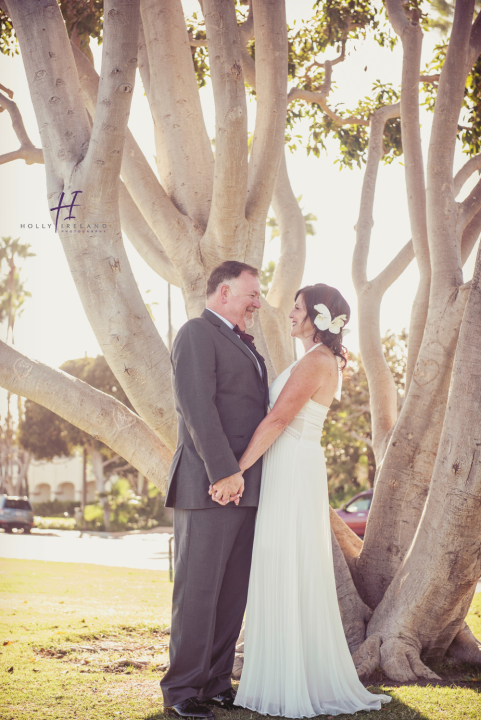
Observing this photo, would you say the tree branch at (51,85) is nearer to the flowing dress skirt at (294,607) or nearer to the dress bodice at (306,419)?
the dress bodice at (306,419)

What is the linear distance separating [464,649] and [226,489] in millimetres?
2700

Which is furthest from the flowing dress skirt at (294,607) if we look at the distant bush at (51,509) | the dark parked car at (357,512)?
the distant bush at (51,509)

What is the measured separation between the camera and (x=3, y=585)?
11.4m

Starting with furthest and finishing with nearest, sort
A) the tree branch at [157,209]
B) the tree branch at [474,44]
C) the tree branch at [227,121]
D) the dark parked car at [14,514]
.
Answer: the dark parked car at [14,514], the tree branch at [474,44], the tree branch at [157,209], the tree branch at [227,121]

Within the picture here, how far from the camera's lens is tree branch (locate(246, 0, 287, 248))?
5656 mm

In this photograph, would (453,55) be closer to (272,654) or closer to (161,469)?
(161,469)

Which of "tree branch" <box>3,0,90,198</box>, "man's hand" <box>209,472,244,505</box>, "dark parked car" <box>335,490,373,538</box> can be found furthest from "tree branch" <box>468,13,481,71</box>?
"dark parked car" <box>335,490,373,538</box>

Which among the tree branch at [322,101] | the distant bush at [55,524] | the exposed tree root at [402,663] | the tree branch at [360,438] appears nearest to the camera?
the exposed tree root at [402,663]

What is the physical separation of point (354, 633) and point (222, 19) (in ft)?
15.6

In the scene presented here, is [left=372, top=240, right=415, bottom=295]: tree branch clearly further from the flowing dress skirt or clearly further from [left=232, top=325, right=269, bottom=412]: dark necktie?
the flowing dress skirt

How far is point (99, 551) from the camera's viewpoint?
20.3m

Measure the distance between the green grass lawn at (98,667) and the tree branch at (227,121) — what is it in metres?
3.31

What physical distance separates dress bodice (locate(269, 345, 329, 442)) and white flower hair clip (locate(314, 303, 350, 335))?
5.6 inches

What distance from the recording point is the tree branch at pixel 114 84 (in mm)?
4668
